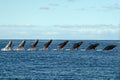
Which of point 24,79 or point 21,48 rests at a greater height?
point 24,79

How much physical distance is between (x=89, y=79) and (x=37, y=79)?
6.79 metres

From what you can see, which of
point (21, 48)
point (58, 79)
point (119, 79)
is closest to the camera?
point (119, 79)

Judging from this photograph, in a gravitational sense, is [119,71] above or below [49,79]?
above

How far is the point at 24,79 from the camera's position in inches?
2153

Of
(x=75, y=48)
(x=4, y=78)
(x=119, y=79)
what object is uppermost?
(x=119, y=79)

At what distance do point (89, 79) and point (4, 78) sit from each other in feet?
37.5

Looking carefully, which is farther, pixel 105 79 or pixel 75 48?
pixel 75 48

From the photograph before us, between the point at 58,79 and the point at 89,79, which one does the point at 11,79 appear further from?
the point at 89,79

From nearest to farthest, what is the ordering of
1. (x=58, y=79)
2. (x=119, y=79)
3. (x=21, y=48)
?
(x=119, y=79), (x=58, y=79), (x=21, y=48)

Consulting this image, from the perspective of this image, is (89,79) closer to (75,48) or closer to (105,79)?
(105,79)

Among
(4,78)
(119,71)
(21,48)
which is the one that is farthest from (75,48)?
(119,71)

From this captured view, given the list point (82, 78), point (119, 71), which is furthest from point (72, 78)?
point (119, 71)

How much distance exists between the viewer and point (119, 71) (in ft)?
46.6

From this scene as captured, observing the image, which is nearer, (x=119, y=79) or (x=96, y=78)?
(x=119, y=79)
